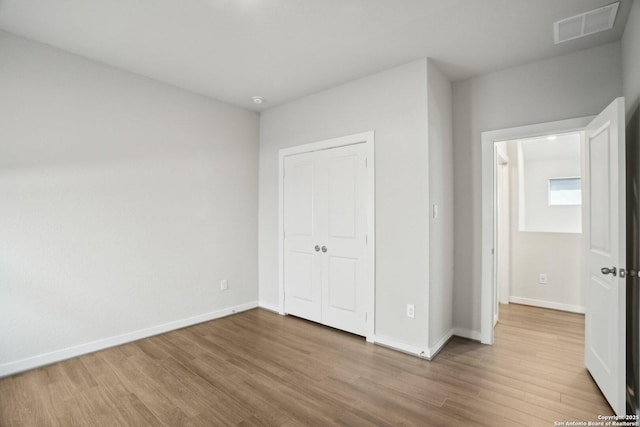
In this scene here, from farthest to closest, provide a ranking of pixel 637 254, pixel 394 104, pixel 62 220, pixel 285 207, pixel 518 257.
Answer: pixel 518 257, pixel 285 207, pixel 394 104, pixel 62 220, pixel 637 254

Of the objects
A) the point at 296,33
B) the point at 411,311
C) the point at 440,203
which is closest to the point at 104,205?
the point at 296,33

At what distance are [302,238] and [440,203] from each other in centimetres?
171

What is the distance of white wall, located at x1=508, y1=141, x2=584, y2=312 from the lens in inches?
166

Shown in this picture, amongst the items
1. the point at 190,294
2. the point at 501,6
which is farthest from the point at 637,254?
the point at 190,294

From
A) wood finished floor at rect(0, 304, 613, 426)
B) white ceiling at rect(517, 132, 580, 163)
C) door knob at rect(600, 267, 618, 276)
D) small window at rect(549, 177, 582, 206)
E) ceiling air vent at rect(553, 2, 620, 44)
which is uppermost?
ceiling air vent at rect(553, 2, 620, 44)

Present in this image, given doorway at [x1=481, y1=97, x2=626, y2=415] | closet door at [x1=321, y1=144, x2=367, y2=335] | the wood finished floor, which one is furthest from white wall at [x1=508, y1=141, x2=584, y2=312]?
closet door at [x1=321, y1=144, x2=367, y2=335]

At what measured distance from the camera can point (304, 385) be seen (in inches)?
94.0

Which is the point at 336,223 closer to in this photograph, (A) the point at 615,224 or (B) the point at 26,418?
(A) the point at 615,224

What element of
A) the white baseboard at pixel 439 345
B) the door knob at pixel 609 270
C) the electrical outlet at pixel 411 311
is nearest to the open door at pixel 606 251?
the door knob at pixel 609 270

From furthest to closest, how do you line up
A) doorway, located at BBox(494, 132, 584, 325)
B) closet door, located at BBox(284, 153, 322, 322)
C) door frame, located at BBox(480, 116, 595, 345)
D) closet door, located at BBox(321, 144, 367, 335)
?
1. doorway, located at BBox(494, 132, 584, 325)
2. closet door, located at BBox(284, 153, 322, 322)
3. closet door, located at BBox(321, 144, 367, 335)
4. door frame, located at BBox(480, 116, 595, 345)

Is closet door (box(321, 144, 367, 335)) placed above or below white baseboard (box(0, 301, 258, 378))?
above

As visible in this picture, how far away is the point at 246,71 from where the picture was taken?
10.6 ft

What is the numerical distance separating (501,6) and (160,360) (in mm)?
3965

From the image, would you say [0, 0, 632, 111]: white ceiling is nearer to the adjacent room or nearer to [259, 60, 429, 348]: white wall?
the adjacent room
